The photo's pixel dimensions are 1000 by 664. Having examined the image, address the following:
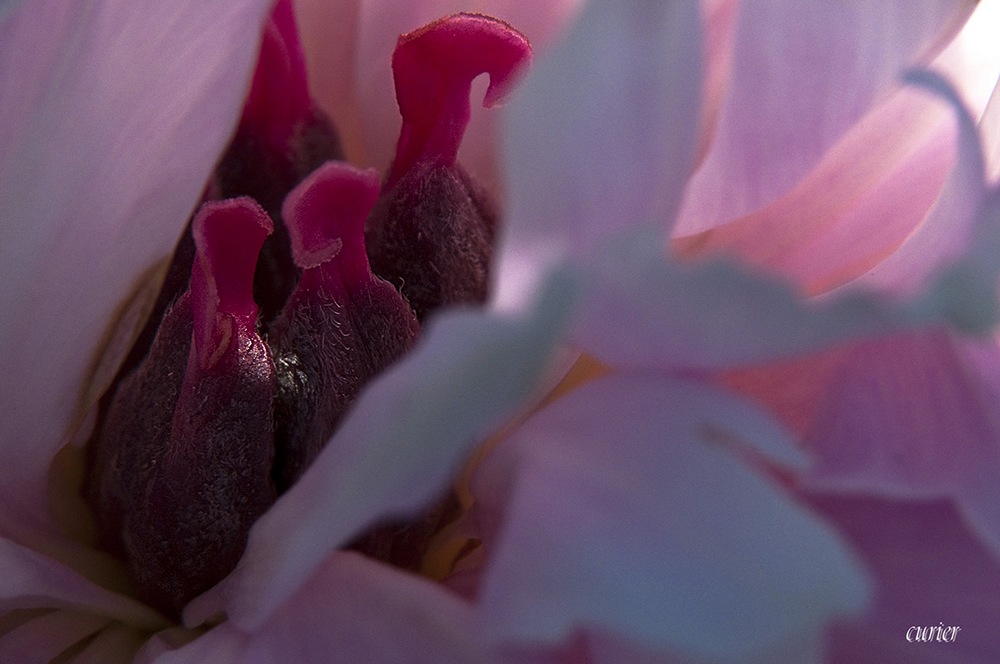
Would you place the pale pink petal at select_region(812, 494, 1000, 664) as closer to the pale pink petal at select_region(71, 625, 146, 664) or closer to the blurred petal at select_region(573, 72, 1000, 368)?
the blurred petal at select_region(573, 72, 1000, 368)

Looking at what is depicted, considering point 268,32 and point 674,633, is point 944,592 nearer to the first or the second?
point 674,633

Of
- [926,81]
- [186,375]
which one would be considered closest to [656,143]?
[926,81]

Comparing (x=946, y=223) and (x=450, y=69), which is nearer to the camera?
(x=946, y=223)

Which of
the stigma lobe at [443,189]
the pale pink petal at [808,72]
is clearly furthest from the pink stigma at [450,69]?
the pale pink petal at [808,72]

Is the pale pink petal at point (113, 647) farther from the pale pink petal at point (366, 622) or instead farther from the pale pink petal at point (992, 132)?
the pale pink petal at point (992, 132)

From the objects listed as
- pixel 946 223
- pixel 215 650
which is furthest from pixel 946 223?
pixel 215 650

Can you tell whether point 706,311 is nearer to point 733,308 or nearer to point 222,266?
point 733,308
